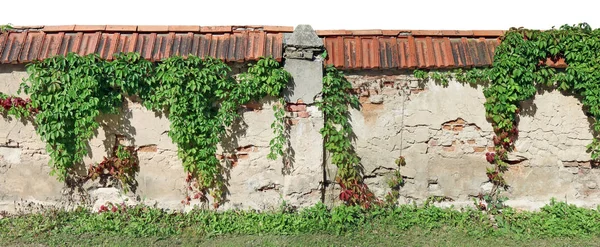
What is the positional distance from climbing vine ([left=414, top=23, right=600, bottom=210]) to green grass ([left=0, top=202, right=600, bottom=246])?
100cm

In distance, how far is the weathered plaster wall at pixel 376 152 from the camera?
4.56 meters

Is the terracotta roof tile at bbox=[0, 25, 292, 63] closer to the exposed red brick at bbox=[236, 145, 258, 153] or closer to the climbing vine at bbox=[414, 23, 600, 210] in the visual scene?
the exposed red brick at bbox=[236, 145, 258, 153]

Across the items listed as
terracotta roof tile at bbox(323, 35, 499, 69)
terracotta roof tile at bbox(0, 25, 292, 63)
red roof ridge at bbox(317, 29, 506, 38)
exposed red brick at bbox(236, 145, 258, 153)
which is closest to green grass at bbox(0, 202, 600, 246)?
exposed red brick at bbox(236, 145, 258, 153)

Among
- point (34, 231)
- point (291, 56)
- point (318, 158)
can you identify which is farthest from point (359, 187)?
point (34, 231)

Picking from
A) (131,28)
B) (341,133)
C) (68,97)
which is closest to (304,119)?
(341,133)

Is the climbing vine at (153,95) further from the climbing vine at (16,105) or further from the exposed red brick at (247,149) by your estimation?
the exposed red brick at (247,149)

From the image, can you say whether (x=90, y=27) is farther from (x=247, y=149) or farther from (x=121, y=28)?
(x=247, y=149)

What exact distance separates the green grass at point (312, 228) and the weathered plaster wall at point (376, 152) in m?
0.19

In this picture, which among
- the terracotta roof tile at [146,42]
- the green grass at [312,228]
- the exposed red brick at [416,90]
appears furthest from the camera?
the exposed red brick at [416,90]

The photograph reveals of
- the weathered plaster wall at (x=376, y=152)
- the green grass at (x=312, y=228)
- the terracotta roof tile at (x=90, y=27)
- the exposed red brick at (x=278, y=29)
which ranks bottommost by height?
the green grass at (x=312, y=228)

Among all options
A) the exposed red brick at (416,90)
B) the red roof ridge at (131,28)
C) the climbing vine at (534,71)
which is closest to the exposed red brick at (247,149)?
the red roof ridge at (131,28)

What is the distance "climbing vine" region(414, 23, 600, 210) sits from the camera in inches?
173

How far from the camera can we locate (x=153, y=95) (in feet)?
14.4

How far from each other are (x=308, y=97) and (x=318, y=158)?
0.68m
